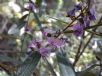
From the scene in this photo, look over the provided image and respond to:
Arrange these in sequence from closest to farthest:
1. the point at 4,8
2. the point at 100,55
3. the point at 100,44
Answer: the point at 100,55, the point at 100,44, the point at 4,8

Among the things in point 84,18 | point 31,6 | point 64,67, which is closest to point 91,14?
point 84,18

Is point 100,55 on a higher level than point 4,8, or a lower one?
higher

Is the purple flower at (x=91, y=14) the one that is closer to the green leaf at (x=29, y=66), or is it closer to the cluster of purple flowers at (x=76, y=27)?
the cluster of purple flowers at (x=76, y=27)

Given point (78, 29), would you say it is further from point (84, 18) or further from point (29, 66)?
point (29, 66)

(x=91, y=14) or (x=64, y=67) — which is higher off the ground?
(x=91, y=14)

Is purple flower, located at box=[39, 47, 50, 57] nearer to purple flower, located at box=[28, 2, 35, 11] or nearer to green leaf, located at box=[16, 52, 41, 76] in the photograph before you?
green leaf, located at box=[16, 52, 41, 76]

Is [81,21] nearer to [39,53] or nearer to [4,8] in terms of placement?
[39,53]

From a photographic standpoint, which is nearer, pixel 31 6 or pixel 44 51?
pixel 44 51

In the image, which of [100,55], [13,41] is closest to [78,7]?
[100,55]


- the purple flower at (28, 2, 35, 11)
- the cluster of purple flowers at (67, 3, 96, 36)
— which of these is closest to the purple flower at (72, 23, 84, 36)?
the cluster of purple flowers at (67, 3, 96, 36)
